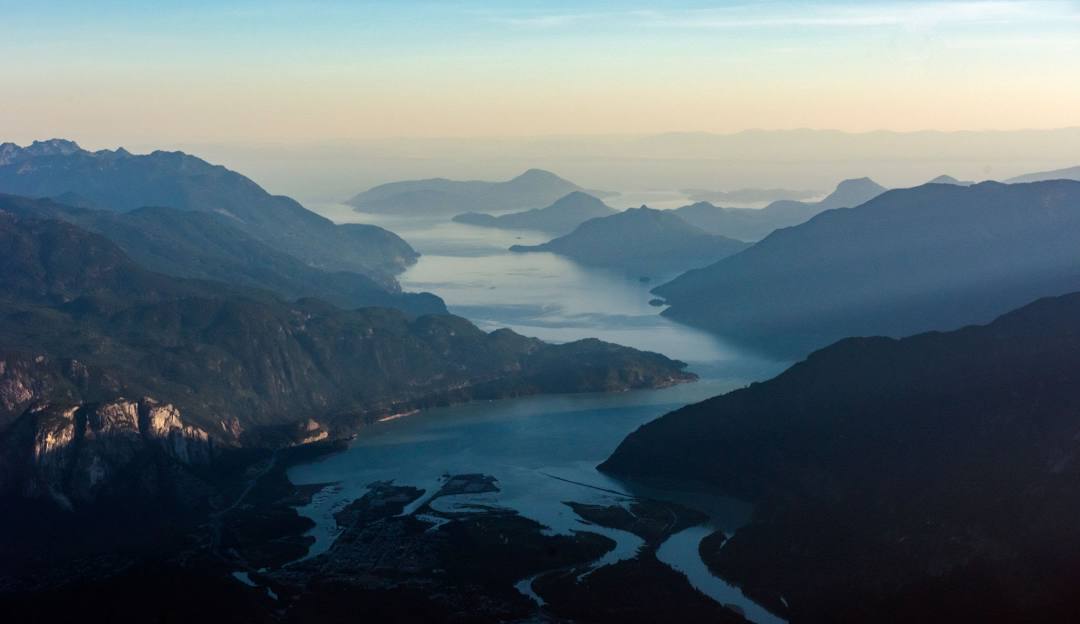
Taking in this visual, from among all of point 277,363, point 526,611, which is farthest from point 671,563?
point 277,363

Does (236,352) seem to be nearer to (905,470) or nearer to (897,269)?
(905,470)

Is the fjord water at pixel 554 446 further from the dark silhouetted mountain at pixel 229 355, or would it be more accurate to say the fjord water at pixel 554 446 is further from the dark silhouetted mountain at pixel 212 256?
the dark silhouetted mountain at pixel 212 256

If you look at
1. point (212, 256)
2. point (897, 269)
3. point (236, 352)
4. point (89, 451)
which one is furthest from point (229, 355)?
point (897, 269)

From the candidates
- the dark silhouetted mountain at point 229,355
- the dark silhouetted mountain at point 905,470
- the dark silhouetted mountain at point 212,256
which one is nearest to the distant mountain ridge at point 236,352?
the dark silhouetted mountain at point 229,355

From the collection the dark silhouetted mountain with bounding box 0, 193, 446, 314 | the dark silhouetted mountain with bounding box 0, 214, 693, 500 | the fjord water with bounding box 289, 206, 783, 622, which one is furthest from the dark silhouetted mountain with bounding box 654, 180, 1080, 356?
the dark silhouetted mountain with bounding box 0, 193, 446, 314

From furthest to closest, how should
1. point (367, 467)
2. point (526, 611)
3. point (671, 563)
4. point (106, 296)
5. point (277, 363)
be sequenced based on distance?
point (106, 296) < point (277, 363) < point (367, 467) < point (671, 563) < point (526, 611)

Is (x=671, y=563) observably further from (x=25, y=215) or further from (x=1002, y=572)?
(x=25, y=215)
